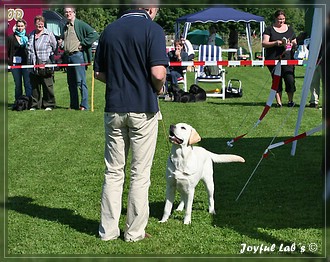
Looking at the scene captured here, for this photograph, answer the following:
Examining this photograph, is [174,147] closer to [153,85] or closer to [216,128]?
[153,85]

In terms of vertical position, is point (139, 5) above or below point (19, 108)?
above

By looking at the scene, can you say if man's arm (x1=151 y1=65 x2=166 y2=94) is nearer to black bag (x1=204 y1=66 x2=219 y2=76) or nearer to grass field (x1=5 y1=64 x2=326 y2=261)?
grass field (x1=5 y1=64 x2=326 y2=261)

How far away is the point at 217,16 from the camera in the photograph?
77.0 feet

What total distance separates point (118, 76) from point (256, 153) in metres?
3.92

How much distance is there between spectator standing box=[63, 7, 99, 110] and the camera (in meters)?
12.1

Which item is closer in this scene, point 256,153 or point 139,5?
point 139,5

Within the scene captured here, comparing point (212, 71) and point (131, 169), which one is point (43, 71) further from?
point (131, 169)

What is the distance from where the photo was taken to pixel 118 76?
4.39m

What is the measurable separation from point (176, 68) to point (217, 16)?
8.54 meters

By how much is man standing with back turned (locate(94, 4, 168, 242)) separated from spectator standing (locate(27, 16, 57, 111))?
8.03 m

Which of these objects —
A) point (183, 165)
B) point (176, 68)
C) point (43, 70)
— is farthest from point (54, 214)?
point (176, 68)

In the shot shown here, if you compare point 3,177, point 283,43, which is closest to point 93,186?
point 3,177

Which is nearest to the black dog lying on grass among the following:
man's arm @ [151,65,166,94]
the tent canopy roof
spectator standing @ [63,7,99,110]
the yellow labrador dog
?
spectator standing @ [63,7,99,110]

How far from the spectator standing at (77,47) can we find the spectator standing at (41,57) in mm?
366
